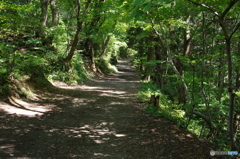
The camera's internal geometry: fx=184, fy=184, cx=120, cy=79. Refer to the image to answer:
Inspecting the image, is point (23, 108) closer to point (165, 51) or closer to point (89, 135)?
point (89, 135)

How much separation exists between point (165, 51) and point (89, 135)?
215 inches

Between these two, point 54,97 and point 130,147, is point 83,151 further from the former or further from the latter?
point 54,97

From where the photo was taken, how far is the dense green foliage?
5.19 m

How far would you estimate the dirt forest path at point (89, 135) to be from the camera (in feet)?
14.1

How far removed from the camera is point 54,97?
952 centimetres

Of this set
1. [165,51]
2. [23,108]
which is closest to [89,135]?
[23,108]

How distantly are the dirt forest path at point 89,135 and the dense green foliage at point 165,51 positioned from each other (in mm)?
1116

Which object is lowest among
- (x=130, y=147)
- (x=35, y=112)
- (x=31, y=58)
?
(x=130, y=147)

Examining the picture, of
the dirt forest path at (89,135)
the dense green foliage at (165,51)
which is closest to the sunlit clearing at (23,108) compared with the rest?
the dirt forest path at (89,135)

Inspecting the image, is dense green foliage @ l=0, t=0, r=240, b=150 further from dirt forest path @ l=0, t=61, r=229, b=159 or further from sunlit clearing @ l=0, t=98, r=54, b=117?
dirt forest path @ l=0, t=61, r=229, b=159

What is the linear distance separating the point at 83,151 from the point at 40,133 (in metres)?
1.59

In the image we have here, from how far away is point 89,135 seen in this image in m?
5.47

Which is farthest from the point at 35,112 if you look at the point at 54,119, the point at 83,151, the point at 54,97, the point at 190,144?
the point at 190,144

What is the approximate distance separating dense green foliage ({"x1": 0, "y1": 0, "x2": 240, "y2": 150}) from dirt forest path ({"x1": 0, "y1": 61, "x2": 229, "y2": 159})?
1.12 metres
